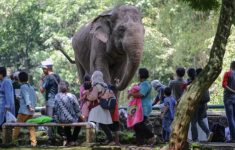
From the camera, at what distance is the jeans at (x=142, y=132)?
11492 millimetres

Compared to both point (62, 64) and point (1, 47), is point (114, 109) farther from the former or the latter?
point (1, 47)

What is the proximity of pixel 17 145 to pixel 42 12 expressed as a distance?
2671 centimetres

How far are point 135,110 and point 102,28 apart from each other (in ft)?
12.1

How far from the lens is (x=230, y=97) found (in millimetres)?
12969

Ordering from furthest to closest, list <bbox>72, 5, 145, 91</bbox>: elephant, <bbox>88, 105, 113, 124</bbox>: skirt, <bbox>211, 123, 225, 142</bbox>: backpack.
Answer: <bbox>72, 5, 145, 91</bbox>: elephant < <bbox>211, 123, 225, 142</bbox>: backpack < <bbox>88, 105, 113, 124</bbox>: skirt

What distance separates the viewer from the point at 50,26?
36438 millimetres

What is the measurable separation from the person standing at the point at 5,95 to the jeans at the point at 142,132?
2.31 meters

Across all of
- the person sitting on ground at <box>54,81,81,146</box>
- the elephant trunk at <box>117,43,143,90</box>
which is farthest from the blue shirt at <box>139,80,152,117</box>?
the elephant trunk at <box>117,43,143,90</box>

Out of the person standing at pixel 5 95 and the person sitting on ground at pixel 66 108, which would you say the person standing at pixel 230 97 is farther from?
the person standing at pixel 5 95

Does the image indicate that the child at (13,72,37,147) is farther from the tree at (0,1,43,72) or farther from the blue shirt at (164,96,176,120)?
the tree at (0,1,43,72)

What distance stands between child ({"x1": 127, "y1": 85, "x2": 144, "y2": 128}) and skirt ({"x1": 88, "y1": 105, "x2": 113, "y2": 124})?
525mm

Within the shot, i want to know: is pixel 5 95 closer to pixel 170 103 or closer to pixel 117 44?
pixel 170 103

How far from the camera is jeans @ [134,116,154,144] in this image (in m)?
11.5

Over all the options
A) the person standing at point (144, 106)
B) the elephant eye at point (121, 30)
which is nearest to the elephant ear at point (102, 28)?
the elephant eye at point (121, 30)
